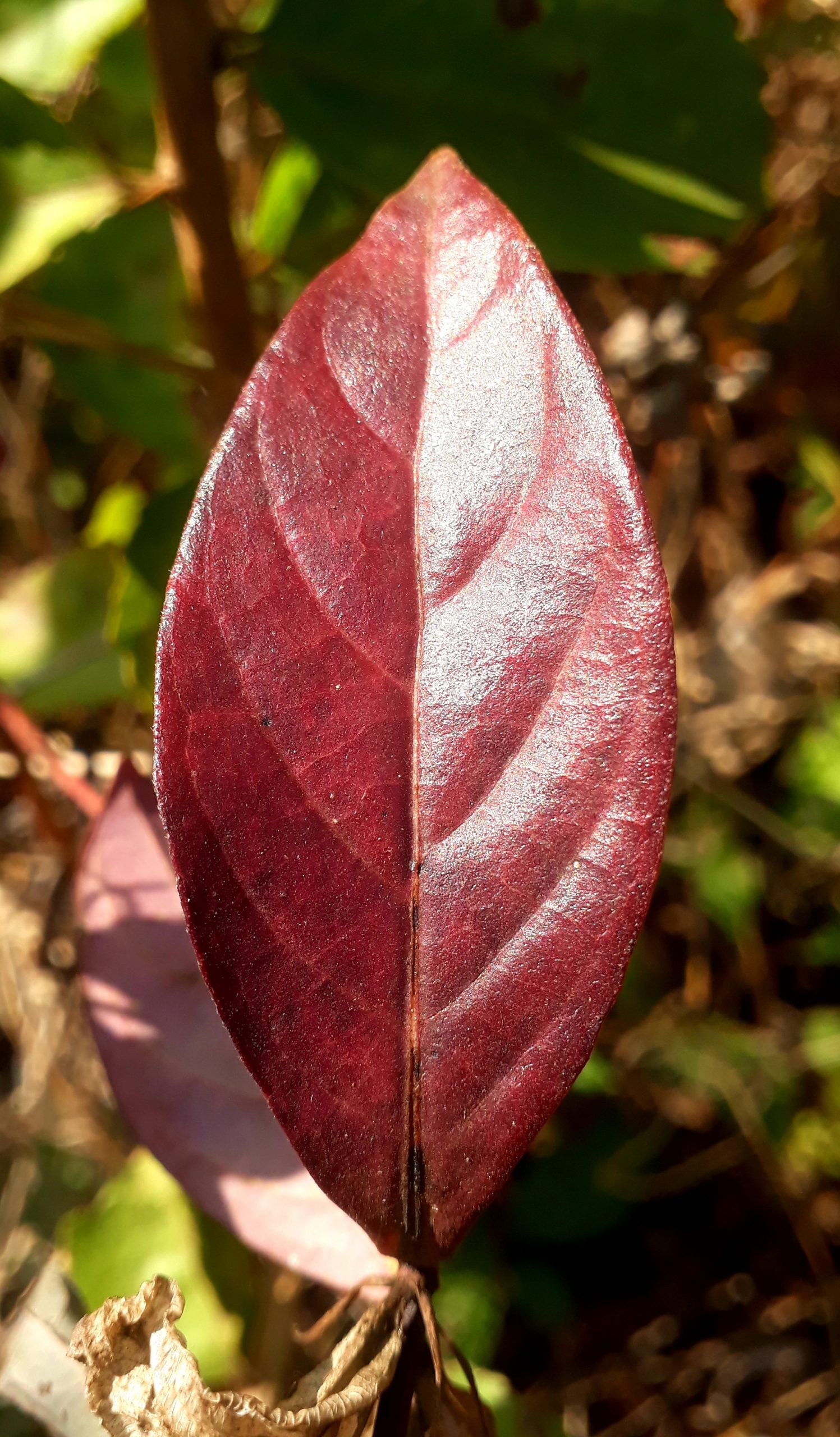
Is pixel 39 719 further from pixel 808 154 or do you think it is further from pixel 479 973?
pixel 808 154

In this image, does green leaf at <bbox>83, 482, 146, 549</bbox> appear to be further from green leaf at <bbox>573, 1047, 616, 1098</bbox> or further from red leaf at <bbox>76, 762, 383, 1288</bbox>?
green leaf at <bbox>573, 1047, 616, 1098</bbox>

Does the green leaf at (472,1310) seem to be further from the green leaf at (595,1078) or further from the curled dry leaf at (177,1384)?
the curled dry leaf at (177,1384)

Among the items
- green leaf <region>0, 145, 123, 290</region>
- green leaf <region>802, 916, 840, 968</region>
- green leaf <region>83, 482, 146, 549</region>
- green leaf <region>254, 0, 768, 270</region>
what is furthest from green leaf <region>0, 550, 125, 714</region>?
green leaf <region>802, 916, 840, 968</region>

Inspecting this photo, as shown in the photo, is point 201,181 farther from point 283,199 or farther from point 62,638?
point 62,638

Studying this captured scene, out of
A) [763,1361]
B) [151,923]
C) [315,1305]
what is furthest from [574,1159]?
[151,923]

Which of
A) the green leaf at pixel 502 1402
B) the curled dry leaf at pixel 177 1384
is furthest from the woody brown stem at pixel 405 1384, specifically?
the green leaf at pixel 502 1402

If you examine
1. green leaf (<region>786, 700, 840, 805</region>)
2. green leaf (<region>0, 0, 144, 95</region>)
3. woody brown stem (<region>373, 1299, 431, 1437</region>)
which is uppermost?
green leaf (<region>0, 0, 144, 95</region>)
